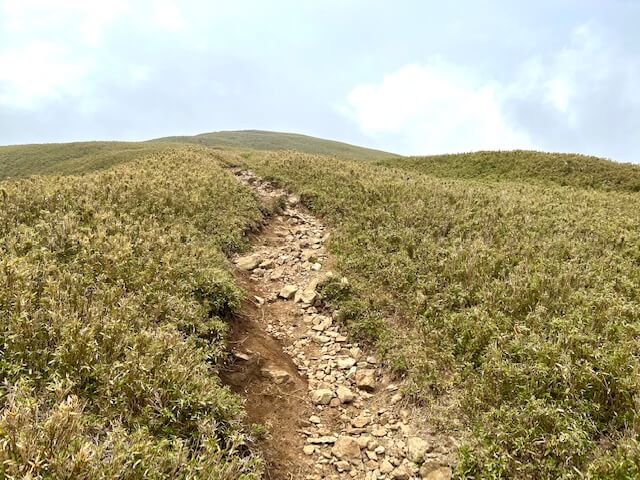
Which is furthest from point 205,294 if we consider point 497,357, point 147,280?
point 497,357

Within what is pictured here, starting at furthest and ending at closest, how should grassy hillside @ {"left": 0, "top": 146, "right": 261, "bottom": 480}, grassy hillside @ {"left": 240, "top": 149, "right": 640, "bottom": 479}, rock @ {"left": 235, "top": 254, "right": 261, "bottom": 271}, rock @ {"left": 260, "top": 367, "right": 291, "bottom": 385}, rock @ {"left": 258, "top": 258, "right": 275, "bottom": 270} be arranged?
rock @ {"left": 258, "top": 258, "right": 275, "bottom": 270} < rock @ {"left": 235, "top": 254, "right": 261, "bottom": 271} < rock @ {"left": 260, "top": 367, "right": 291, "bottom": 385} < grassy hillside @ {"left": 240, "top": 149, "right": 640, "bottom": 479} < grassy hillside @ {"left": 0, "top": 146, "right": 261, "bottom": 480}

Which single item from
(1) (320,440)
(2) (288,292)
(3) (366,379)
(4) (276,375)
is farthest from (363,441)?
(2) (288,292)

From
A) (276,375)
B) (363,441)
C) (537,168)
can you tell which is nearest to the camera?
(363,441)

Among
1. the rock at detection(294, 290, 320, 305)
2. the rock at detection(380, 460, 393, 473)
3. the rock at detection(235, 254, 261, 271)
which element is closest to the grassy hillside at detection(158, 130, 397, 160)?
the rock at detection(235, 254, 261, 271)

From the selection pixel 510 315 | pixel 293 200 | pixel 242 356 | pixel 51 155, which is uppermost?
pixel 51 155

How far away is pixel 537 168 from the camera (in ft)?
97.6

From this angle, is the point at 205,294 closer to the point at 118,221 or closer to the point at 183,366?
the point at 183,366

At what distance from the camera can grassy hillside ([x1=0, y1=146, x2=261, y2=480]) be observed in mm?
3832

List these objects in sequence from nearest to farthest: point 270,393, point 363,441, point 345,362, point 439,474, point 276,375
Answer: point 439,474
point 363,441
point 270,393
point 276,375
point 345,362

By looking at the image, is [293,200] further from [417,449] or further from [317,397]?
[417,449]

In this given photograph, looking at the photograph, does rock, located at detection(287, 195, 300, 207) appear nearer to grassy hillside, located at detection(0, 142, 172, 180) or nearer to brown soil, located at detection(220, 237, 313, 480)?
brown soil, located at detection(220, 237, 313, 480)

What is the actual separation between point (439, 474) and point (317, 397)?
95.2 inches

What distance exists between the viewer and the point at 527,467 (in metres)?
4.69

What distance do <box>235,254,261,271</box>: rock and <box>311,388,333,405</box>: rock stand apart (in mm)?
5366
